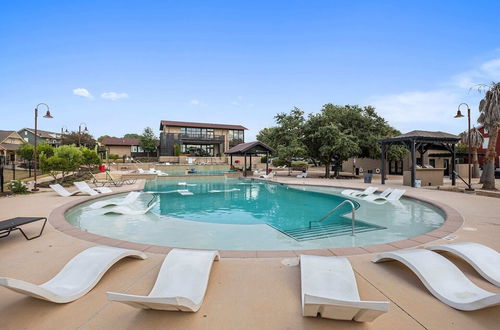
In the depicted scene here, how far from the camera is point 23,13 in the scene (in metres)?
13.2

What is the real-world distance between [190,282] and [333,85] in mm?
24159

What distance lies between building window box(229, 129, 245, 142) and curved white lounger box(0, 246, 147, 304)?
48732 millimetres

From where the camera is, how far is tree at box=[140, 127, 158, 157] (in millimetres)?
48406

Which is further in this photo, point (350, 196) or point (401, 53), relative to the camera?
point (401, 53)

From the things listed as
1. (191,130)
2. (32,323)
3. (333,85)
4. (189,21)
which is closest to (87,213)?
(32,323)

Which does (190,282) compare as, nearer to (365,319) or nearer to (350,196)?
(365,319)

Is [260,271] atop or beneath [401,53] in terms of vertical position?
beneath

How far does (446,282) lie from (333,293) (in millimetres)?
1467

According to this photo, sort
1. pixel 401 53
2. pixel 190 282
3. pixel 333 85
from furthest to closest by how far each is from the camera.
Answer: pixel 333 85 → pixel 401 53 → pixel 190 282

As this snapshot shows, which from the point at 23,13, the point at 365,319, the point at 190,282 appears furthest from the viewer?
the point at 23,13

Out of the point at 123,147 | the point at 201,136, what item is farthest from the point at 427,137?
the point at 123,147

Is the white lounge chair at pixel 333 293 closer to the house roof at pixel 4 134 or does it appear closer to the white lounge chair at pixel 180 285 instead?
the white lounge chair at pixel 180 285

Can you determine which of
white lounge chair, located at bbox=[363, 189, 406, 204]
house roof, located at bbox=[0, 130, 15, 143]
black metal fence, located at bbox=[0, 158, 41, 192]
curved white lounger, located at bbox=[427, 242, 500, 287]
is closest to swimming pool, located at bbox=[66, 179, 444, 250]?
white lounge chair, located at bbox=[363, 189, 406, 204]

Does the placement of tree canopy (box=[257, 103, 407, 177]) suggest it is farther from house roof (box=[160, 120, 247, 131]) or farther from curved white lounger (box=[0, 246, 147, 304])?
house roof (box=[160, 120, 247, 131])
